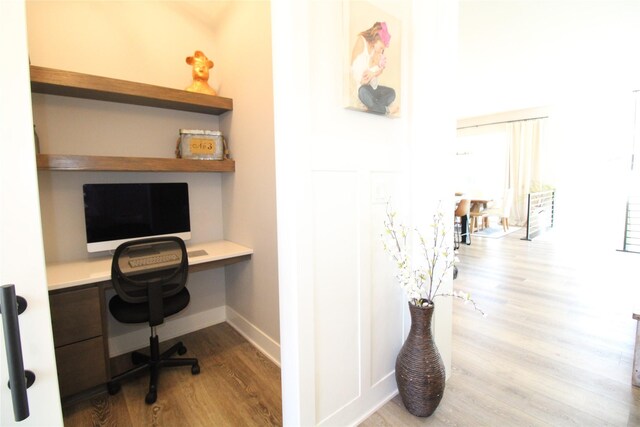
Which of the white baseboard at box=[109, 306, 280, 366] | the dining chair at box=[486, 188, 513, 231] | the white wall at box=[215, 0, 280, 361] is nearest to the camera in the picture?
the white wall at box=[215, 0, 280, 361]

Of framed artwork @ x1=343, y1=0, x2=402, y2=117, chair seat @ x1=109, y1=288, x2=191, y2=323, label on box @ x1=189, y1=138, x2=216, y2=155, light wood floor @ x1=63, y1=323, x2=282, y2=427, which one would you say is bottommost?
light wood floor @ x1=63, y1=323, x2=282, y2=427

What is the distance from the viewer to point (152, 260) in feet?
6.02

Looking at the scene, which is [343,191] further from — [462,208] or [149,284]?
[462,208]

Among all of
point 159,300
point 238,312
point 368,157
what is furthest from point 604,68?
point 159,300

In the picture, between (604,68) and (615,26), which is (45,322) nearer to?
(615,26)

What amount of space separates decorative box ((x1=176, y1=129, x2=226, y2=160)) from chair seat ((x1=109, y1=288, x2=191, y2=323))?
108 centimetres

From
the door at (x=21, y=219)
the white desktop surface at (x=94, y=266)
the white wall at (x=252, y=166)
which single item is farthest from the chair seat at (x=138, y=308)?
the door at (x=21, y=219)

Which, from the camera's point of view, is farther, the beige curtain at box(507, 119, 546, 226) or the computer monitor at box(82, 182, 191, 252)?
the beige curtain at box(507, 119, 546, 226)

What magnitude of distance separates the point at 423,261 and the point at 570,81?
5725 millimetres

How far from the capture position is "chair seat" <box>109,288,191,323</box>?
1781mm

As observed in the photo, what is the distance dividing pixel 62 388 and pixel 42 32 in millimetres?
2178

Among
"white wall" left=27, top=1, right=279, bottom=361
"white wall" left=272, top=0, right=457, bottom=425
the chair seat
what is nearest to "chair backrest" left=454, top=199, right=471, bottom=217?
"white wall" left=272, top=0, right=457, bottom=425

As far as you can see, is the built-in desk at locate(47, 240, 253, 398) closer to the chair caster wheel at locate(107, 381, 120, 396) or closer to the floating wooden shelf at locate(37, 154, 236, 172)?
the chair caster wheel at locate(107, 381, 120, 396)

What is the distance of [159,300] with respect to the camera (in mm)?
1805
